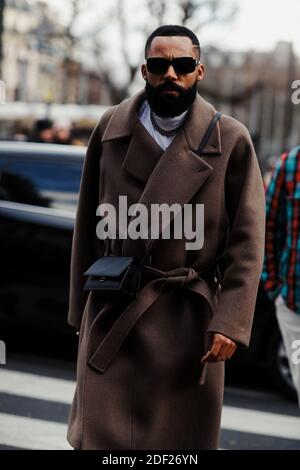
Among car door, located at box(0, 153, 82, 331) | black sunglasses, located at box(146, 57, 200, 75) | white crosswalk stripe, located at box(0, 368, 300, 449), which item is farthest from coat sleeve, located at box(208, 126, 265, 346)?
car door, located at box(0, 153, 82, 331)

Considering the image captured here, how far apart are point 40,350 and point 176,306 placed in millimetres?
4962

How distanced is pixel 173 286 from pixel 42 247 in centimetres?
412

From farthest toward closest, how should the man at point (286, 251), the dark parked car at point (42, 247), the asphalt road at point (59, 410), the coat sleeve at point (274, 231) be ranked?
the dark parked car at point (42, 247) → the asphalt road at point (59, 410) → the coat sleeve at point (274, 231) → the man at point (286, 251)

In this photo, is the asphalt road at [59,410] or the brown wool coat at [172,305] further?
the asphalt road at [59,410]

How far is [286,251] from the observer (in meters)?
4.88

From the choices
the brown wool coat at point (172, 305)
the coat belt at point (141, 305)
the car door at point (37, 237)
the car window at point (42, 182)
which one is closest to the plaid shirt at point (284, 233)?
the brown wool coat at point (172, 305)

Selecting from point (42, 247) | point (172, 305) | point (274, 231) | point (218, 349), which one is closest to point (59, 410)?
point (42, 247)

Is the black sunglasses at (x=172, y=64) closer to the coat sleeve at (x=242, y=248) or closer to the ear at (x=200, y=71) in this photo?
the ear at (x=200, y=71)

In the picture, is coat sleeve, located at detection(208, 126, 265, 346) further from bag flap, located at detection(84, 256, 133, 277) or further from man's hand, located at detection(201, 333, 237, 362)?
bag flap, located at detection(84, 256, 133, 277)

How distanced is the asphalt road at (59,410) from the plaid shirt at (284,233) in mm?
1316

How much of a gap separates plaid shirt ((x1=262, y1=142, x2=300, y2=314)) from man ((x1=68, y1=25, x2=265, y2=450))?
4.10ft

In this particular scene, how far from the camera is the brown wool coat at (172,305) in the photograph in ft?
11.3

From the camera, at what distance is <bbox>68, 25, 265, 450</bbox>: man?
11.3ft

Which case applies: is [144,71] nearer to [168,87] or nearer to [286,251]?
[168,87]
